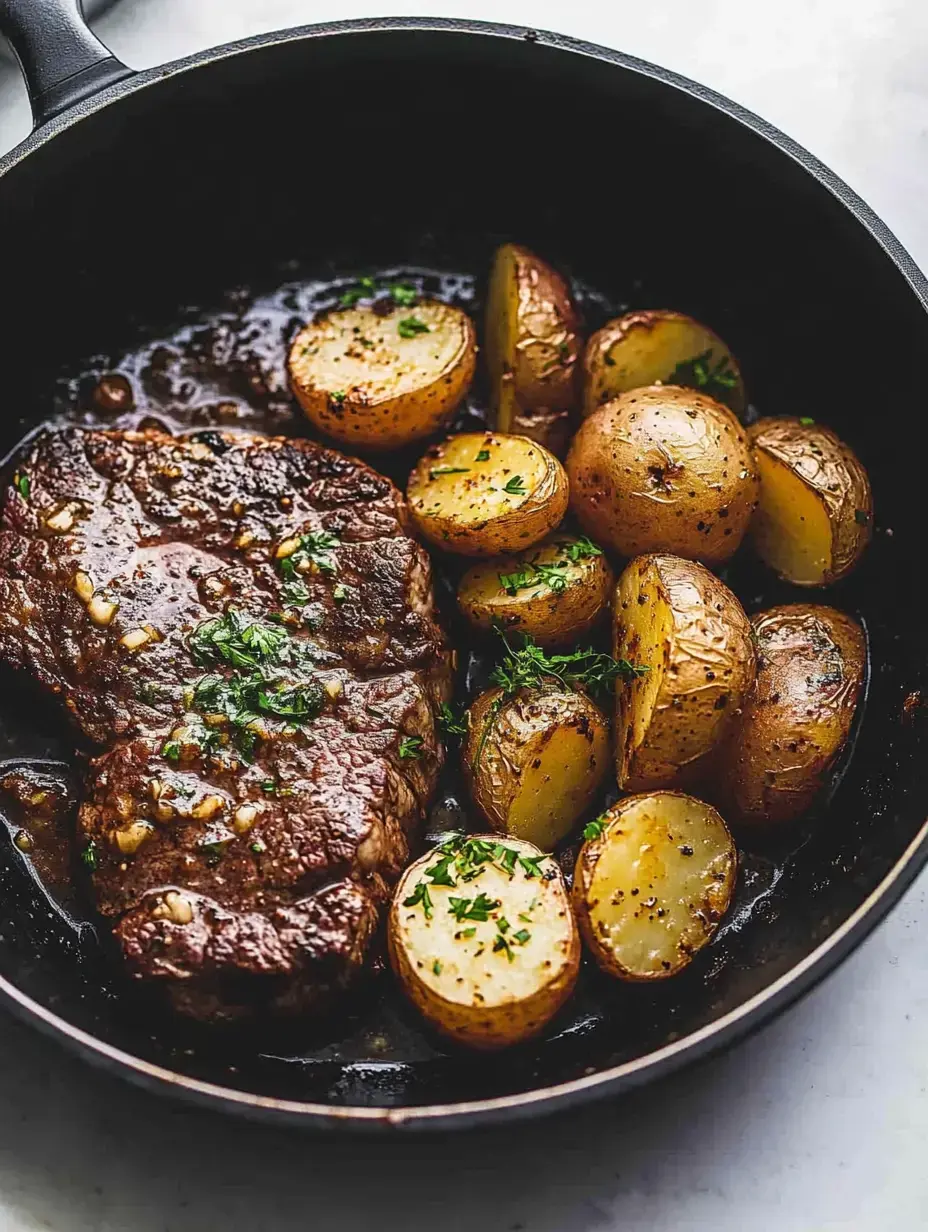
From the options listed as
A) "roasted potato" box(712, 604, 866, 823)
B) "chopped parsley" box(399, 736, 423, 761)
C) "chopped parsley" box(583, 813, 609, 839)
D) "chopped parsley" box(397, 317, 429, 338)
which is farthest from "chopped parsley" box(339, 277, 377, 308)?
"chopped parsley" box(583, 813, 609, 839)

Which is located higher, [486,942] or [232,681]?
[232,681]

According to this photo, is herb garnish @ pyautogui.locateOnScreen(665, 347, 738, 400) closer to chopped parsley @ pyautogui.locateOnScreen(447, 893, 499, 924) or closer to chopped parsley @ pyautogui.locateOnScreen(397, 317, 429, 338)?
chopped parsley @ pyautogui.locateOnScreen(397, 317, 429, 338)

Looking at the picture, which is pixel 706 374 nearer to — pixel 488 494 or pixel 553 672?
pixel 488 494

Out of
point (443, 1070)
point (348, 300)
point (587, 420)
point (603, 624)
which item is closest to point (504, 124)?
point (348, 300)

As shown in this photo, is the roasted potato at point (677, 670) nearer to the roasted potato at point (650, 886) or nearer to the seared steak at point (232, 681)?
the roasted potato at point (650, 886)

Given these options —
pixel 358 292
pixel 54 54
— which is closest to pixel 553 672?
pixel 358 292
